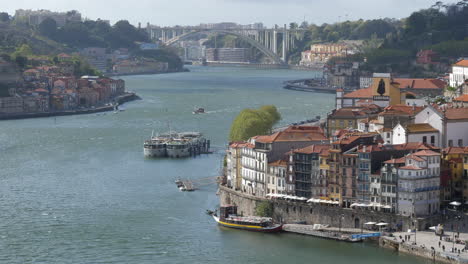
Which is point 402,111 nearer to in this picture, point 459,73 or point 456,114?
point 456,114

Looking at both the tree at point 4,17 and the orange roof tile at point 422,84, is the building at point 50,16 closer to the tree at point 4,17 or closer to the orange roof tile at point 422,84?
the tree at point 4,17

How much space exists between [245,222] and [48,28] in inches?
3035

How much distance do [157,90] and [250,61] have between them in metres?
54.1

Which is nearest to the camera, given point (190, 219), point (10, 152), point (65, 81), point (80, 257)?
point (80, 257)

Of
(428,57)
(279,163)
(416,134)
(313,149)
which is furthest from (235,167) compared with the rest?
(428,57)

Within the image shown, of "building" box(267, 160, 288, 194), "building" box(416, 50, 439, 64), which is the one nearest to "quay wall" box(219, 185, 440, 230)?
"building" box(267, 160, 288, 194)

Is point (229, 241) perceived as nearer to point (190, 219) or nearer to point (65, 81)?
point (190, 219)

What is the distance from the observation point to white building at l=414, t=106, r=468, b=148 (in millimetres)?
23016

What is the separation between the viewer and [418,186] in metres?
19.6

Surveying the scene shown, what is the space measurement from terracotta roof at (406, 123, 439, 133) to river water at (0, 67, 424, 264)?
386 centimetres

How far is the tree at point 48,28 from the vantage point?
95.1 m

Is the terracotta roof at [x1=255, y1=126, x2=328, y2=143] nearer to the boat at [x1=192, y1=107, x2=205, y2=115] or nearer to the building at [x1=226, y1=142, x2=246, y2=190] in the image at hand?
the building at [x1=226, y1=142, x2=246, y2=190]

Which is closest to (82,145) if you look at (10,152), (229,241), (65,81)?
(10,152)

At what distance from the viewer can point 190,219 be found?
72.3 ft
